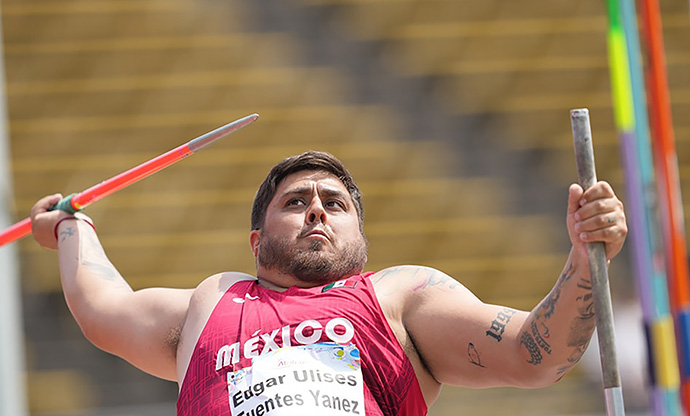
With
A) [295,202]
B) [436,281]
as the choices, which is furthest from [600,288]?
[295,202]

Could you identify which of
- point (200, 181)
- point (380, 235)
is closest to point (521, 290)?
point (380, 235)

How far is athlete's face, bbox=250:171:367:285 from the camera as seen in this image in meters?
2.40

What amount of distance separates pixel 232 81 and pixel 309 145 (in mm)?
740

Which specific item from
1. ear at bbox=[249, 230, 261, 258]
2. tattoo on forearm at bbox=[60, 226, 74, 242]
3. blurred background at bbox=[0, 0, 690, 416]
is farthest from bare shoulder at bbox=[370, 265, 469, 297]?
blurred background at bbox=[0, 0, 690, 416]

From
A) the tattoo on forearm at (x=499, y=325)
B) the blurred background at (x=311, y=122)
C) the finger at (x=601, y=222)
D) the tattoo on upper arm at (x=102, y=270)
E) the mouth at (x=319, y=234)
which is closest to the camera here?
the finger at (x=601, y=222)

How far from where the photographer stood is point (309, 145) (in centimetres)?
691

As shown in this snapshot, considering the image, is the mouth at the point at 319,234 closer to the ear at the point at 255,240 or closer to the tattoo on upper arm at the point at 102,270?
the ear at the point at 255,240

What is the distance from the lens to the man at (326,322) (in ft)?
6.79

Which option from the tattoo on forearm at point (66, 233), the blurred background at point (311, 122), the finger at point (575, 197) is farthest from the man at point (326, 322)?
the blurred background at point (311, 122)

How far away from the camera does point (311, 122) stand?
701 cm

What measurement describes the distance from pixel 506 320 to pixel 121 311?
0.94m

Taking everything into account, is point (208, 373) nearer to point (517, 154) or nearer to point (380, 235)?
point (380, 235)

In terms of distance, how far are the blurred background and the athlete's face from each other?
12.3 ft

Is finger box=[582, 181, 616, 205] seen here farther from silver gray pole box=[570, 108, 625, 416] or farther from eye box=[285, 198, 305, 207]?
eye box=[285, 198, 305, 207]
